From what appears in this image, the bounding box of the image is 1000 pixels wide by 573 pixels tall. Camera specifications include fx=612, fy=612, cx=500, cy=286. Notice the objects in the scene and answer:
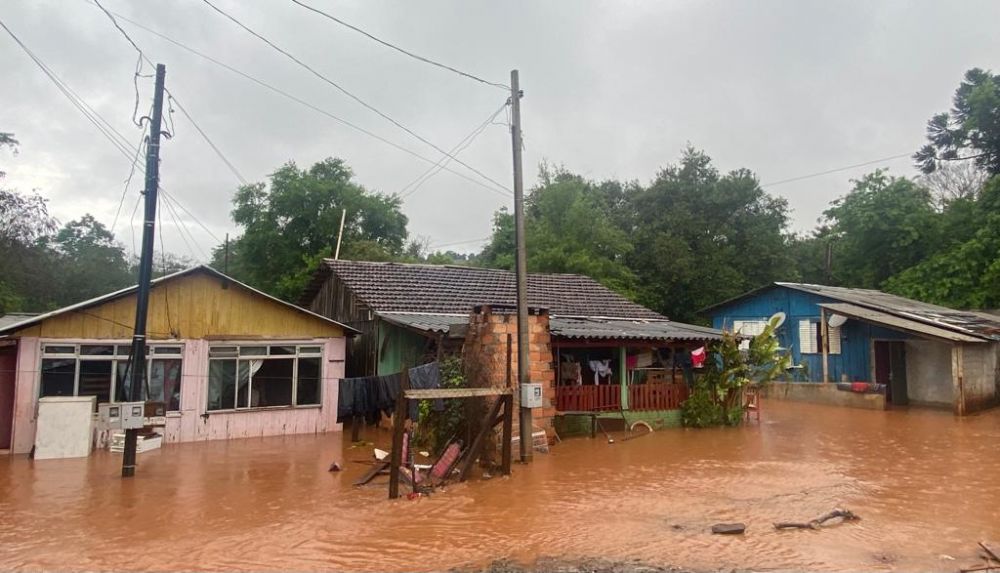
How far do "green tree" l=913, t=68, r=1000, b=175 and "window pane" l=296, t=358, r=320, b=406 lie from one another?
33.1 metres

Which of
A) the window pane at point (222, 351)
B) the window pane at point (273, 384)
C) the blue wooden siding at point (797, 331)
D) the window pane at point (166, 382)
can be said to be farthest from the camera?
the blue wooden siding at point (797, 331)

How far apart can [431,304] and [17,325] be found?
31.5 feet

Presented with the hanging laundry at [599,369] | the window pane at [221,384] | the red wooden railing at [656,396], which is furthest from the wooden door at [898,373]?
the window pane at [221,384]

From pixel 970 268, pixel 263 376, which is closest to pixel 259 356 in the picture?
pixel 263 376

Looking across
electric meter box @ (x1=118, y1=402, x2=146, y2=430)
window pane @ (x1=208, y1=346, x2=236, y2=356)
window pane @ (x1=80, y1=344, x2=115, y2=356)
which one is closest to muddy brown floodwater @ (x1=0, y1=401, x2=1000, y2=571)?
electric meter box @ (x1=118, y1=402, x2=146, y2=430)

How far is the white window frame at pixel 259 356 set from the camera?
13.7 meters

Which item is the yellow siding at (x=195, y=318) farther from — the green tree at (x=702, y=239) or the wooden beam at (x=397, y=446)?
the green tree at (x=702, y=239)

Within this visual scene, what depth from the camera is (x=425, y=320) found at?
15.2m

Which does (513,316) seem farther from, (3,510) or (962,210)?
(962,210)

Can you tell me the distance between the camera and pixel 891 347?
20797mm

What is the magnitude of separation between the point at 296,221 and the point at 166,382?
83.3 ft

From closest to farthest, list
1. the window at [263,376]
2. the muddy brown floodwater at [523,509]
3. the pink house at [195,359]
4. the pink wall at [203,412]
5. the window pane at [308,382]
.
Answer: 1. the muddy brown floodwater at [523,509]
2. the pink wall at [203,412]
3. the pink house at [195,359]
4. the window at [263,376]
5. the window pane at [308,382]

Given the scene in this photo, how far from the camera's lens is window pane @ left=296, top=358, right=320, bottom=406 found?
48.3 feet

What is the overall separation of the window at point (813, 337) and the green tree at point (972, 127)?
54.5 ft
